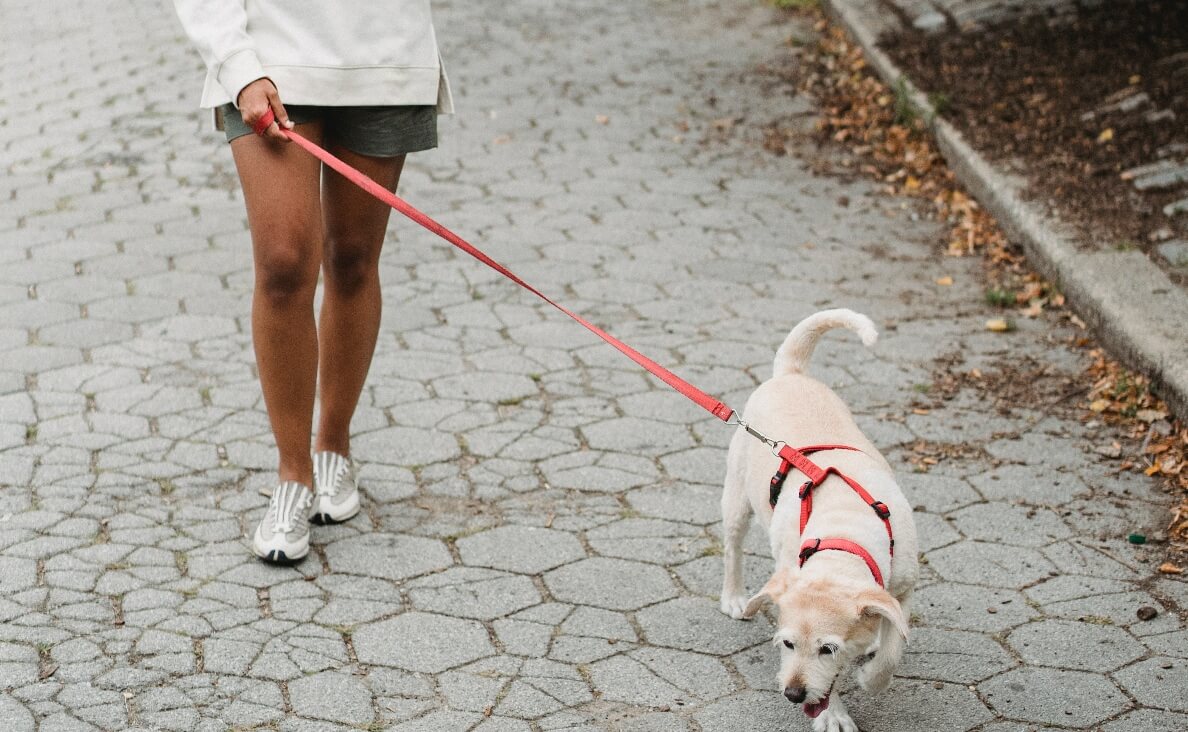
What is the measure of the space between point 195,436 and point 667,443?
5.51 ft

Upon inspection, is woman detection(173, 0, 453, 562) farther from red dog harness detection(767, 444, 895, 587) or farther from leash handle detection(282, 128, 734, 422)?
red dog harness detection(767, 444, 895, 587)

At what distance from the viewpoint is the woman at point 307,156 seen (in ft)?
Result: 12.0

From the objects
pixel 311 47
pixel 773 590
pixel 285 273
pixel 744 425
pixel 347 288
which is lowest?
pixel 773 590

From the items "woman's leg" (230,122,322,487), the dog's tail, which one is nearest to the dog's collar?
the dog's tail

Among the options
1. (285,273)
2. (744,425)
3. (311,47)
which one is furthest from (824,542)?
(311,47)

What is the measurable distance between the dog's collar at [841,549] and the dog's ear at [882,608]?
122mm

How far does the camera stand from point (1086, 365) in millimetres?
5539

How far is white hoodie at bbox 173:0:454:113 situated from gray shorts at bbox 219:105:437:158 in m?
0.07

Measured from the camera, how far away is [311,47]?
3.69 meters

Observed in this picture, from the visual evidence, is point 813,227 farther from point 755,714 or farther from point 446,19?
point 446,19

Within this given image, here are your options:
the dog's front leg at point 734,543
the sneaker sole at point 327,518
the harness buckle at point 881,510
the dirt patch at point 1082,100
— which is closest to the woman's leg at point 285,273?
the sneaker sole at point 327,518

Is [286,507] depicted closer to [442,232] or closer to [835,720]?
[442,232]

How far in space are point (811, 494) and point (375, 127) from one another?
1591 millimetres

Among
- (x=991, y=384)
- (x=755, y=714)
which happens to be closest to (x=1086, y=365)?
(x=991, y=384)
